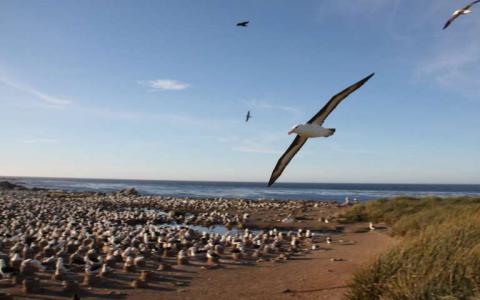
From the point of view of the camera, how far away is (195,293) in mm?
9383

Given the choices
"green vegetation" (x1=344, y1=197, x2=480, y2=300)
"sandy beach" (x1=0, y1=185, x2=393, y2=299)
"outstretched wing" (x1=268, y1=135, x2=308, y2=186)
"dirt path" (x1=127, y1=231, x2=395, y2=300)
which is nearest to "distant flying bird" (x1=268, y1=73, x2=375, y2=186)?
"outstretched wing" (x1=268, y1=135, x2=308, y2=186)

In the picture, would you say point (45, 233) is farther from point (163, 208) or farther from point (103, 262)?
→ point (163, 208)

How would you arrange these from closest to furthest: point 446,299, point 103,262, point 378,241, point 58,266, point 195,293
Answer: point 446,299
point 195,293
point 58,266
point 103,262
point 378,241

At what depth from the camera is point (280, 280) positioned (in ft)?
34.2

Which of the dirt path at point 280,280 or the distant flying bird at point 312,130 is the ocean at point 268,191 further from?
the distant flying bird at point 312,130

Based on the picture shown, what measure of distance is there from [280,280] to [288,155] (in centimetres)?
352

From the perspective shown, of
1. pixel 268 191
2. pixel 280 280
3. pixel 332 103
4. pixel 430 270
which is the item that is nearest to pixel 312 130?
pixel 332 103

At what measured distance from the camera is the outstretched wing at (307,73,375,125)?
6.53 meters

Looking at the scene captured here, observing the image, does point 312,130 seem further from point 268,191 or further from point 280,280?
point 268,191

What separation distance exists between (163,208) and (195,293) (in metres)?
24.3

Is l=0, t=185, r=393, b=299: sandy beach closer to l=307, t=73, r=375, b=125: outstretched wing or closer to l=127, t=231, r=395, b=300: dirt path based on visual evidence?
l=127, t=231, r=395, b=300: dirt path

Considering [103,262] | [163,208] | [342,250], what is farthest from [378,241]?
[163,208]

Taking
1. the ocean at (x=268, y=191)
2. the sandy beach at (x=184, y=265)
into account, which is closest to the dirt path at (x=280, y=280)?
the sandy beach at (x=184, y=265)

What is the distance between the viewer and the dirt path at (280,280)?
9.09 meters
